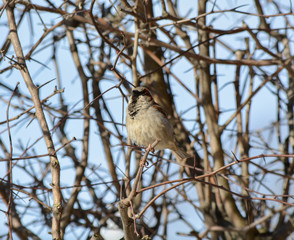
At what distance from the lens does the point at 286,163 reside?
11.2ft

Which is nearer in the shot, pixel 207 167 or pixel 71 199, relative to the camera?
pixel 71 199

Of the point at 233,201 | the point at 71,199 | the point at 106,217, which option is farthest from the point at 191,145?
the point at 71,199

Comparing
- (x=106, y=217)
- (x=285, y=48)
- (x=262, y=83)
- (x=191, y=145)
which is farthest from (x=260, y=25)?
(x=106, y=217)

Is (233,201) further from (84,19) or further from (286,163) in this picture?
(84,19)

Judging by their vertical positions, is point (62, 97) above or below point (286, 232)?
above

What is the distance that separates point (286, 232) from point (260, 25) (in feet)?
5.81

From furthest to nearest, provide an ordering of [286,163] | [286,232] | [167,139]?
[286,163]
[167,139]
[286,232]

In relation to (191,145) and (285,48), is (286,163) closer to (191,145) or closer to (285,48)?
(191,145)

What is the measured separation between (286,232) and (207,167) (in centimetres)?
81

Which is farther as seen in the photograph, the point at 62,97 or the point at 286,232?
the point at 62,97

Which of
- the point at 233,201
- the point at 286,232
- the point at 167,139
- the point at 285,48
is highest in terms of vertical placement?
the point at 285,48

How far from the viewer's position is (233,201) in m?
3.23

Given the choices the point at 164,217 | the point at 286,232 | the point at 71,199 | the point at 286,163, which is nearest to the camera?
the point at 286,232

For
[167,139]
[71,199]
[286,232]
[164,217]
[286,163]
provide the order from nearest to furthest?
[286,232] → [71,199] → [167,139] → [286,163] → [164,217]
